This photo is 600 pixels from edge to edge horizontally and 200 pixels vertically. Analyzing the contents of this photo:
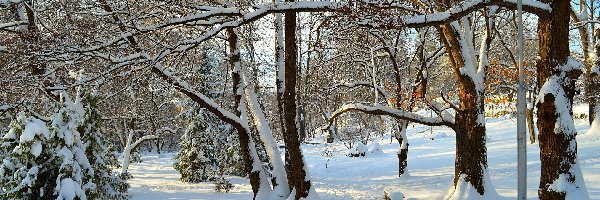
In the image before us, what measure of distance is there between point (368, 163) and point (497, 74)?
1427cm

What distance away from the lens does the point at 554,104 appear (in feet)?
19.9

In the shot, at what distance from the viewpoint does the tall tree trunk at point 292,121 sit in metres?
9.19

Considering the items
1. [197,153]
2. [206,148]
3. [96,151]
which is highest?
[96,151]

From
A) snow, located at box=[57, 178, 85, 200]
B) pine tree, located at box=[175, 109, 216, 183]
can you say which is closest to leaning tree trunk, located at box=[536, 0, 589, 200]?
snow, located at box=[57, 178, 85, 200]

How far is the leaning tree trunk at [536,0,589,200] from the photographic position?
604 centimetres

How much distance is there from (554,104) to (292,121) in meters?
4.65

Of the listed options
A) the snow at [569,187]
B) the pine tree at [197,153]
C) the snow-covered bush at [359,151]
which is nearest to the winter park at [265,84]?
the snow at [569,187]

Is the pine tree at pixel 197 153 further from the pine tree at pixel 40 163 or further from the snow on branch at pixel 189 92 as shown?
the pine tree at pixel 40 163

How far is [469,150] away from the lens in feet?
30.9

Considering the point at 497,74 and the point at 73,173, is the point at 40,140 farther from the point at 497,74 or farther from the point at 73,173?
the point at 497,74

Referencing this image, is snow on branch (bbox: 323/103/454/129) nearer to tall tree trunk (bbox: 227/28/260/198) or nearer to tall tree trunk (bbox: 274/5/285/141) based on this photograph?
tall tree trunk (bbox: 274/5/285/141)

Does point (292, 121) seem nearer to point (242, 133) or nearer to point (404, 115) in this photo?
point (242, 133)

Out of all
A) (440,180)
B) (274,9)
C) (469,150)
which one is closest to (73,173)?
(274,9)

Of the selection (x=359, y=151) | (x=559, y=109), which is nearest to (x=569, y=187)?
(x=559, y=109)
